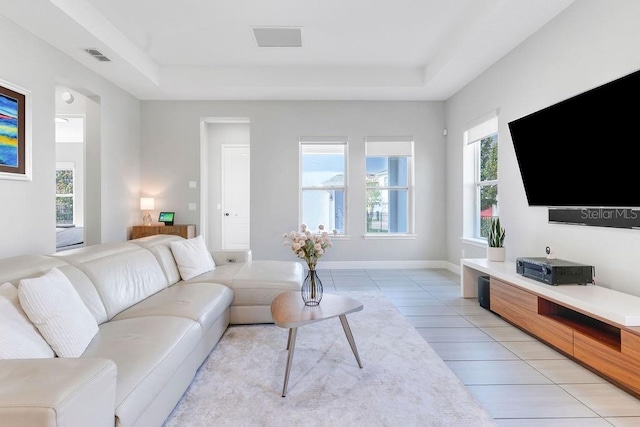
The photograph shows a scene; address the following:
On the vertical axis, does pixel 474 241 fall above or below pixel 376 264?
above

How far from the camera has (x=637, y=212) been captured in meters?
2.32

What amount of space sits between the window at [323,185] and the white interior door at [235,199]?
1805 millimetres

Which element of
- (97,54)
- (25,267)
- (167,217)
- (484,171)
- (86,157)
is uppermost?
(97,54)

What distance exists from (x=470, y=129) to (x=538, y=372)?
3536 mm

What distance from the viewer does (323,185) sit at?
5824 millimetres

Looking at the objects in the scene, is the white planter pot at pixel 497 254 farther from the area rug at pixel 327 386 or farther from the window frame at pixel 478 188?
the area rug at pixel 327 386

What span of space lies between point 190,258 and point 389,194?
3687 millimetres

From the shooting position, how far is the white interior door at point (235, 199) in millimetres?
7004

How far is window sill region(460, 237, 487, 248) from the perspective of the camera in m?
4.53

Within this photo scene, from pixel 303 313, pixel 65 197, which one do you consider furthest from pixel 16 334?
pixel 65 197

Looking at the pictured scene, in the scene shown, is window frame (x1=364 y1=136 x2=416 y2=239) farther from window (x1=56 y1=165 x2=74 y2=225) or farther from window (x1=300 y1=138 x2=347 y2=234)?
window (x1=56 y1=165 x2=74 y2=225)

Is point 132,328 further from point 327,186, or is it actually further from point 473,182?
point 473,182

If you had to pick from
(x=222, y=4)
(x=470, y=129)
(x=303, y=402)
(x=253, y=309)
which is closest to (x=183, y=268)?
(x=253, y=309)

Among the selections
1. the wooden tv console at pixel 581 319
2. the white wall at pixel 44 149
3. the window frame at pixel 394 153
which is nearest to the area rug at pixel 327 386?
the wooden tv console at pixel 581 319
